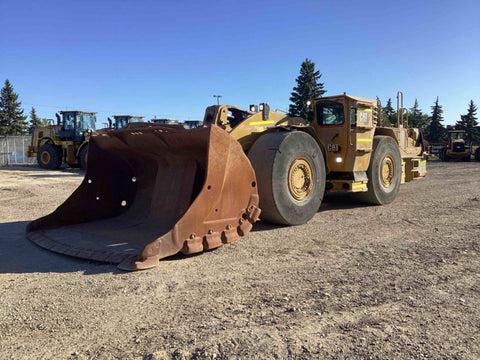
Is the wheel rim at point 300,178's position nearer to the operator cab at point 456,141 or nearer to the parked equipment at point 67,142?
the parked equipment at point 67,142

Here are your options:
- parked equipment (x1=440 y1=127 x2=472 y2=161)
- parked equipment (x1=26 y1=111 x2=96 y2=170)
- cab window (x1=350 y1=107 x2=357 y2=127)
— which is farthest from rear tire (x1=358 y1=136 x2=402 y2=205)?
parked equipment (x1=440 y1=127 x2=472 y2=161)

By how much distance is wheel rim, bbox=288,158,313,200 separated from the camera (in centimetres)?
588

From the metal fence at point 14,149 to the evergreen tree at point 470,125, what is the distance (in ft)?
179

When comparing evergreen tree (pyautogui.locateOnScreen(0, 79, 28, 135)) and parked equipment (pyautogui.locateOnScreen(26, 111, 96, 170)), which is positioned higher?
evergreen tree (pyautogui.locateOnScreen(0, 79, 28, 135))

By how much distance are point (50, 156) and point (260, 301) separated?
22.0 metres

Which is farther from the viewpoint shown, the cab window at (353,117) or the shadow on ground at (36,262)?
the cab window at (353,117)

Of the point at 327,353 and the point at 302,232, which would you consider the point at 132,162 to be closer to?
the point at 302,232

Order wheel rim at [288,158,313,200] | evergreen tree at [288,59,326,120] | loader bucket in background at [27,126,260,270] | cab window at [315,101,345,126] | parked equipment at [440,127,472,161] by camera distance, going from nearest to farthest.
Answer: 1. loader bucket in background at [27,126,260,270]
2. wheel rim at [288,158,313,200]
3. cab window at [315,101,345,126]
4. parked equipment at [440,127,472,161]
5. evergreen tree at [288,59,326,120]

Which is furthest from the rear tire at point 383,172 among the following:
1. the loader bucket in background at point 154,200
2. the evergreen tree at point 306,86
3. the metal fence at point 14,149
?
the evergreen tree at point 306,86

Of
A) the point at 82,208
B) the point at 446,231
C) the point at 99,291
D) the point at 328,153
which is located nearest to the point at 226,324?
the point at 99,291

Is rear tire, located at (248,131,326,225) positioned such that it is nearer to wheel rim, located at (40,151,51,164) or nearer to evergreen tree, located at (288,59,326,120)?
wheel rim, located at (40,151,51,164)

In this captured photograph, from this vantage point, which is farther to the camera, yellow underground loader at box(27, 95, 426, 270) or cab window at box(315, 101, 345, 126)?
cab window at box(315, 101, 345, 126)

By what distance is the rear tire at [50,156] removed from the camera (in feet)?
71.2

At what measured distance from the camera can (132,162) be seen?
19.8 ft
